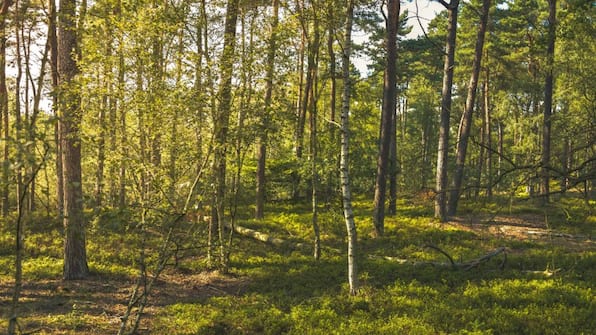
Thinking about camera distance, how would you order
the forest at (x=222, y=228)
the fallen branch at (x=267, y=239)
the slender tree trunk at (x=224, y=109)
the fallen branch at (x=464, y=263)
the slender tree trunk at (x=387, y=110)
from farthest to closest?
1. the slender tree trunk at (x=387, y=110)
2. the fallen branch at (x=267, y=239)
3. the slender tree trunk at (x=224, y=109)
4. the fallen branch at (x=464, y=263)
5. the forest at (x=222, y=228)

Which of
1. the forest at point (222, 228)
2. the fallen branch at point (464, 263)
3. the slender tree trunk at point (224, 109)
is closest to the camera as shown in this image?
the forest at point (222, 228)

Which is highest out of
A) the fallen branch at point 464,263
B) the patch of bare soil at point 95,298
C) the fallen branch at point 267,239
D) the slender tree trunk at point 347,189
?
the slender tree trunk at point 347,189

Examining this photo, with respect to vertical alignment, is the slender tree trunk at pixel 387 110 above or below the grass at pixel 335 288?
above

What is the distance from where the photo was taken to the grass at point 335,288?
836 centimetres

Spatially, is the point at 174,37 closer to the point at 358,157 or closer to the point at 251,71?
the point at 251,71

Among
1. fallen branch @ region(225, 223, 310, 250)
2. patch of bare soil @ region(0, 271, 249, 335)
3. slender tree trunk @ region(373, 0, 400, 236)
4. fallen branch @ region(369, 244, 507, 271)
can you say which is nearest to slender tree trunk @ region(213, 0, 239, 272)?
patch of bare soil @ region(0, 271, 249, 335)

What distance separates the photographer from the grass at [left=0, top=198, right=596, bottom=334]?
8.36m

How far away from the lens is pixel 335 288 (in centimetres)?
1120

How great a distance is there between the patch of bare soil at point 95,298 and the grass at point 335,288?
0.10ft

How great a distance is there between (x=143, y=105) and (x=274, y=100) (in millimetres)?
4028

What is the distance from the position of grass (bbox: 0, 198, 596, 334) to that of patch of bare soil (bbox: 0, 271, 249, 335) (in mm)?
29

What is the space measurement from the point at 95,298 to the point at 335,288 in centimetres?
626

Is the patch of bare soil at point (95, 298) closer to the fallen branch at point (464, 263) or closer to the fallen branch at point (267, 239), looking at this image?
the fallen branch at point (267, 239)

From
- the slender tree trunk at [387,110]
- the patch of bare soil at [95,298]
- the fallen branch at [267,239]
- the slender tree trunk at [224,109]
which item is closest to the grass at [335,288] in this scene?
the patch of bare soil at [95,298]
